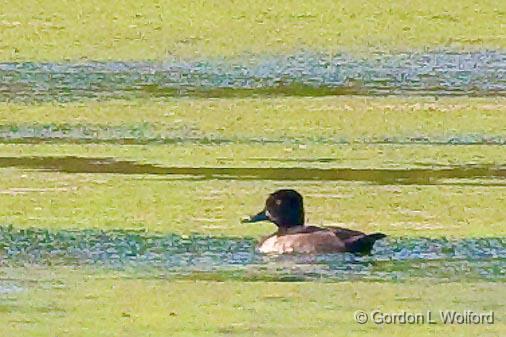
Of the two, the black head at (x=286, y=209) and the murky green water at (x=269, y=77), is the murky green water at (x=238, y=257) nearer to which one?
the black head at (x=286, y=209)

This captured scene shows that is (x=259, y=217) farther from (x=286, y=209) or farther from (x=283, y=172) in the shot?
(x=283, y=172)

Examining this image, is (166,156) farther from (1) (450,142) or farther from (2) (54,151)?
(1) (450,142)

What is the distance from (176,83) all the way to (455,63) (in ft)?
6.18

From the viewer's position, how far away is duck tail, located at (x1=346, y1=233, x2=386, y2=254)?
21.9 feet

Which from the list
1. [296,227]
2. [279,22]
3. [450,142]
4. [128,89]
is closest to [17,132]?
[128,89]

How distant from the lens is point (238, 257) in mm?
6676

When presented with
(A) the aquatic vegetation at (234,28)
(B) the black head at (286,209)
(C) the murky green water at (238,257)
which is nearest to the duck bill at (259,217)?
(B) the black head at (286,209)

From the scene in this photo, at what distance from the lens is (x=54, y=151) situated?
8945 millimetres

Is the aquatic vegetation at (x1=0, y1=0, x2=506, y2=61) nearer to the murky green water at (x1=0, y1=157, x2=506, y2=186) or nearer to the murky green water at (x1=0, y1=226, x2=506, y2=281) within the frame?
the murky green water at (x1=0, y1=157, x2=506, y2=186)

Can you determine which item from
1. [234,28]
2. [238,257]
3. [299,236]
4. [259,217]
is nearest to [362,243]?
[299,236]

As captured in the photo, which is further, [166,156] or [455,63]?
[455,63]

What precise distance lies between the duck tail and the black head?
40cm

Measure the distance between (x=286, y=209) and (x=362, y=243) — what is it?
49cm

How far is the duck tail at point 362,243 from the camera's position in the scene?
667cm
